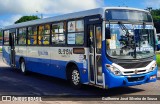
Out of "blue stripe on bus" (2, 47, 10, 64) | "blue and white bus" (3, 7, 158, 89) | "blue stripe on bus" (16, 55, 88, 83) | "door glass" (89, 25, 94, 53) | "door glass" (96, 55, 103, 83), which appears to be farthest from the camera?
"blue stripe on bus" (2, 47, 10, 64)

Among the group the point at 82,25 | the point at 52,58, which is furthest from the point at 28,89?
the point at 82,25

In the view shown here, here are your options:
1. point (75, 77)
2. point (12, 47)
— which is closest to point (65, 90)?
point (75, 77)

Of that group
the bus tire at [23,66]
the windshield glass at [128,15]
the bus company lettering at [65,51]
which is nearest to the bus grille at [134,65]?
the windshield glass at [128,15]

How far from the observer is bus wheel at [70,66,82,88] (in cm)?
1233

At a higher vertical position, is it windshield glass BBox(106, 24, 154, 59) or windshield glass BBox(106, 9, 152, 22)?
windshield glass BBox(106, 9, 152, 22)

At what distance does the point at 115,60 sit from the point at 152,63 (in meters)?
1.57

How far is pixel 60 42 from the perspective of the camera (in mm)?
13531

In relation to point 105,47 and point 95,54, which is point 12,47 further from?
point 105,47

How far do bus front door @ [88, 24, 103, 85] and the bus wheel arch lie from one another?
105cm

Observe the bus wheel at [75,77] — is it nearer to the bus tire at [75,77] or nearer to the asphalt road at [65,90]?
the bus tire at [75,77]

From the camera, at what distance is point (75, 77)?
41.1 ft

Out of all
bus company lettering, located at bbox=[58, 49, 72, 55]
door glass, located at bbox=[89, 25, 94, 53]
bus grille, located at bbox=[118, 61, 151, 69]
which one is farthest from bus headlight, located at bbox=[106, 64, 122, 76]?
bus company lettering, located at bbox=[58, 49, 72, 55]

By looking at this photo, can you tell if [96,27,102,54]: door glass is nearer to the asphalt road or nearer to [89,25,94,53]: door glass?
[89,25,94,53]: door glass

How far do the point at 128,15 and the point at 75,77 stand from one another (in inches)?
123
